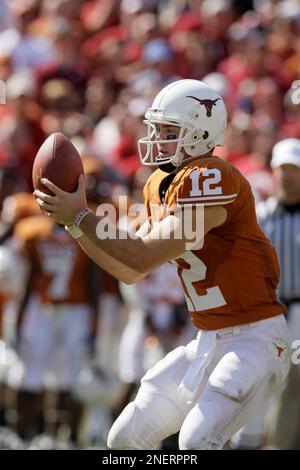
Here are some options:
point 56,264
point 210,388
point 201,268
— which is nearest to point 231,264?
point 201,268

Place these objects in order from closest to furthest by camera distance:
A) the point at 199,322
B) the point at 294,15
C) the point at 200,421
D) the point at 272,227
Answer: the point at 200,421 < the point at 199,322 < the point at 272,227 < the point at 294,15

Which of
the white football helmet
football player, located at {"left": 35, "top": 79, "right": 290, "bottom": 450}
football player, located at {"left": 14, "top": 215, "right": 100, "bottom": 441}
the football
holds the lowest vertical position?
football player, located at {"left": 14, "top": 215, "right": 100, "bottom": 441}

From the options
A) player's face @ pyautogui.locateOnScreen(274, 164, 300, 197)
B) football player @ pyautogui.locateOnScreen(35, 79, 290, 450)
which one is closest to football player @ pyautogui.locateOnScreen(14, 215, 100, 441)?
player's face @ pyautogui.locateOnScreen(274, 164, 300, 197)

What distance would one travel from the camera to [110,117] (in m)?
8.99

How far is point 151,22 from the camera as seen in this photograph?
31.8 feet

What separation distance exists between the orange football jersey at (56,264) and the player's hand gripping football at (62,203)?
9.99 feet

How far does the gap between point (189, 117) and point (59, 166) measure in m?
0.58


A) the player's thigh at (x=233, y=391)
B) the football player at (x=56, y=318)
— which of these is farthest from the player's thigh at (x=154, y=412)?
the football player at (x=56, y=318)

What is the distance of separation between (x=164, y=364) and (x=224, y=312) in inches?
14.4

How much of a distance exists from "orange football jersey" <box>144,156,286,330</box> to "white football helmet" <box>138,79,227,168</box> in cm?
9

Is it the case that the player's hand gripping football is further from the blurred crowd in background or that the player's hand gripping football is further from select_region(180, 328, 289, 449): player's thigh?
the blurred crowd in background

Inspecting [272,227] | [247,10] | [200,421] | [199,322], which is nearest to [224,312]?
[199,322]

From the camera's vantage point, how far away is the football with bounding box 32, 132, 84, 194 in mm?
4453

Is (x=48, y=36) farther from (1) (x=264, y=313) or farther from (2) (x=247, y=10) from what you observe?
(1) (x=264, y=313)
